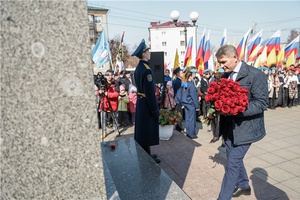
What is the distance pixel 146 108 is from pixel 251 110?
1911mm

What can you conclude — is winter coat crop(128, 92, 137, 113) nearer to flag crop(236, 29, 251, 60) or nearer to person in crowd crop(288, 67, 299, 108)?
flag crop(236, 29, 251, 60)

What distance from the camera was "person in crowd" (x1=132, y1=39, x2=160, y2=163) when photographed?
12.4 ft

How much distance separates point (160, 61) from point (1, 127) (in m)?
6.34

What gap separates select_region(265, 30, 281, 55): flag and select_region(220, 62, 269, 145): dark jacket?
1088 cm

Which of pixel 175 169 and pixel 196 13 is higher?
pixel 196 13

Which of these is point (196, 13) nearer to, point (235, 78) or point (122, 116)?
point (122, 116)

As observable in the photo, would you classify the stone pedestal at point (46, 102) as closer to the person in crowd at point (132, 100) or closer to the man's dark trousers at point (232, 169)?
the man's dark trousers at point (232, 169)

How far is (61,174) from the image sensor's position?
2.93 ft

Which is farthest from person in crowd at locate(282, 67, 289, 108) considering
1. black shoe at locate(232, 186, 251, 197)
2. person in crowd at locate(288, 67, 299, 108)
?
black shoe at locate(232, 186, 251, 197)

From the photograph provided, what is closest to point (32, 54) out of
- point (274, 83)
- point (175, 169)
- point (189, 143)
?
point (175, 169)

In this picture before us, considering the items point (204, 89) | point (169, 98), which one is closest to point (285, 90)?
point (204, 89)

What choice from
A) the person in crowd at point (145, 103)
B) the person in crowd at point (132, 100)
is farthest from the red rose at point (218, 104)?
the person in crowd at point (132, 100)

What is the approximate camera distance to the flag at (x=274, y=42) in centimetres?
1178

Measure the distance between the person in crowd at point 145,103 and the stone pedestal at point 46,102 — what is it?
113 inches
